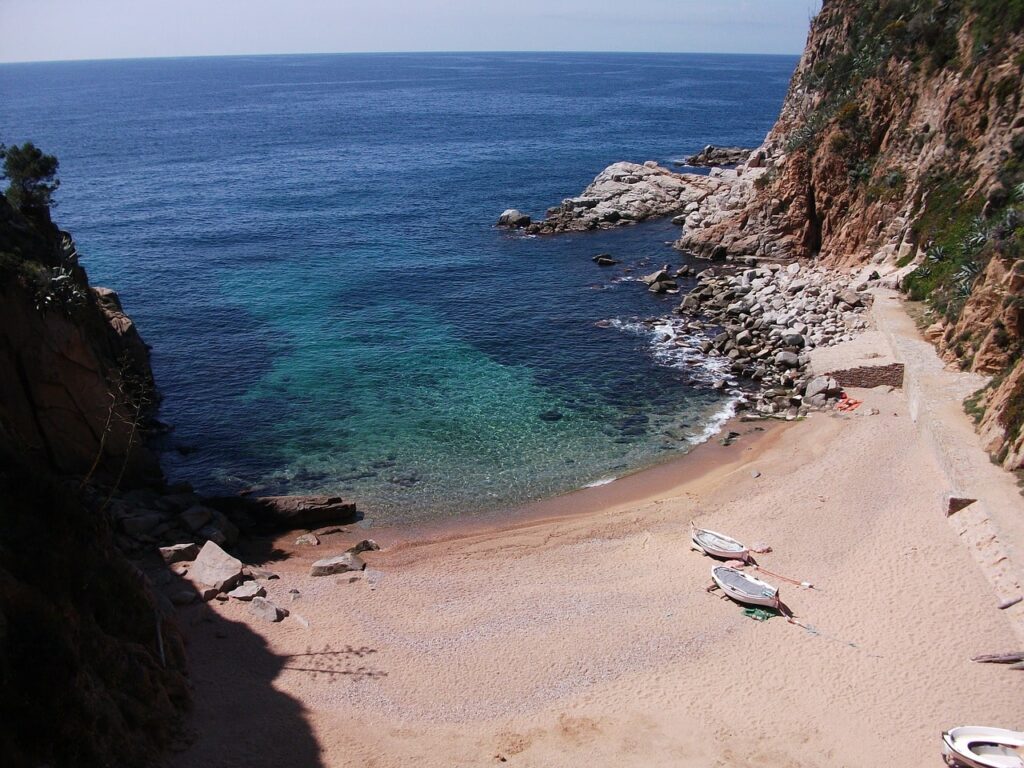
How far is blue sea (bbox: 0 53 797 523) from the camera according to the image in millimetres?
34156

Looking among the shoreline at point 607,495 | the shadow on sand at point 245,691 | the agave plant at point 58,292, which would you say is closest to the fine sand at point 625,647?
the shadow on sand at point 245,691

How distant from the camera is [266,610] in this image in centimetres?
2236

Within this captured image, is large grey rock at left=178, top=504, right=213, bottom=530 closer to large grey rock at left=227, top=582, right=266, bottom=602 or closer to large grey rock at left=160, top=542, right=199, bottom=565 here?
large grey rock at left=160, top=542, right=199, bottom=565

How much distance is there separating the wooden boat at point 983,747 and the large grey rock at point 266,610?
56.7ft

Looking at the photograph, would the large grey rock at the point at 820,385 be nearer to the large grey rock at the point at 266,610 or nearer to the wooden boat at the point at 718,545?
the wooden boat at the point at 718,545

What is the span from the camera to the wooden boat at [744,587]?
74.8ft

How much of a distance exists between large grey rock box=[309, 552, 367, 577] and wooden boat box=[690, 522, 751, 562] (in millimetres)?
11400

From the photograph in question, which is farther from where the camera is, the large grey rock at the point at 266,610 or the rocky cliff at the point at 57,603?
the large grey rock at the point at 266,610

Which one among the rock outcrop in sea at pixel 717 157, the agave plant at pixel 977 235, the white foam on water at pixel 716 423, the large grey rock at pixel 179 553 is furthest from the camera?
the rock outcrop in sea at pixel 717 157

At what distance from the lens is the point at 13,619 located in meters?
13.9

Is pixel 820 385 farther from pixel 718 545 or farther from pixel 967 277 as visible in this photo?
pixel 718 545

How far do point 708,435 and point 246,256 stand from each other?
4183cm

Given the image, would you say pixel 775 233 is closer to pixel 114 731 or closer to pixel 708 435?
pixel 708 435

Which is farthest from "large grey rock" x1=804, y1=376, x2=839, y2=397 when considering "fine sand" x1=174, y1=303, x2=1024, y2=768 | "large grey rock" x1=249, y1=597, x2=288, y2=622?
"large grey rock" x1=249, y1=597, x2=288, y2=622
